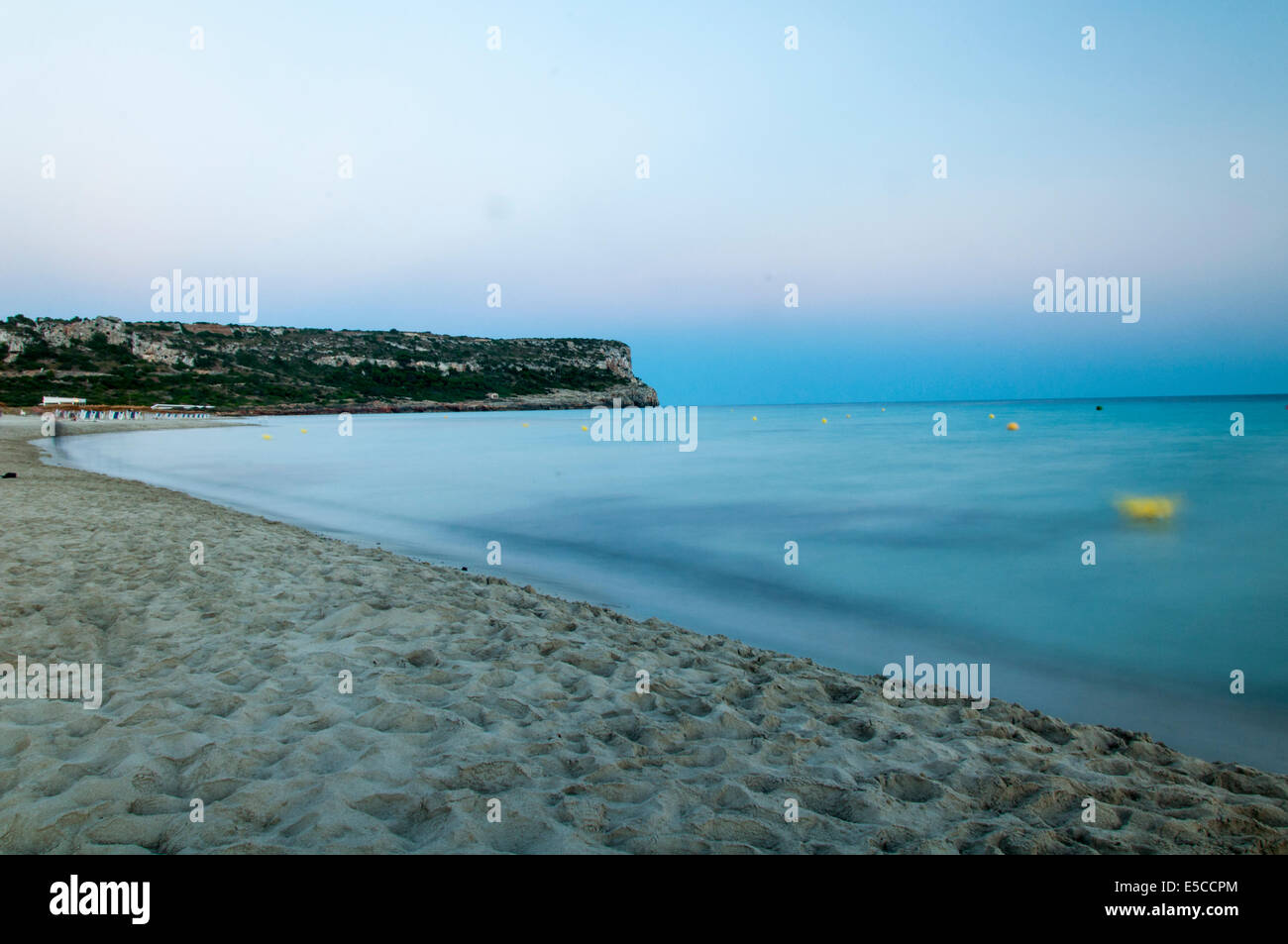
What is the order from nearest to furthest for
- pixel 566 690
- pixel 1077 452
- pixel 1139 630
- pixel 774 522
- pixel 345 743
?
pixel 345 743 < pixel 566 690 < pixel 1139 630 < pixel 774 522 < pixel 1077 452

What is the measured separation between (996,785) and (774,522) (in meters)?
10.3

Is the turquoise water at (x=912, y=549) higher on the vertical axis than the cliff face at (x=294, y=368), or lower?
lower

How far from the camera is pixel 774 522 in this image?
44.3 feet

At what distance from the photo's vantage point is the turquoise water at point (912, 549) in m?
→ 6.06

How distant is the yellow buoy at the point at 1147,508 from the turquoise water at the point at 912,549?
13.7 inches

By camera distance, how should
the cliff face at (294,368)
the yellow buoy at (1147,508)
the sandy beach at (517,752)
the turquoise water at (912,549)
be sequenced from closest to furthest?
the sandy beach at (517,752) → the turquoise water at (912,549) → the yellow buoy at (1147,508) → the cliff face at (294,368)

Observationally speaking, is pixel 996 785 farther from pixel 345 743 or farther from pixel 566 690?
pixel 345 743

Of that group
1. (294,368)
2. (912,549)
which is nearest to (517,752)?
(912,549)

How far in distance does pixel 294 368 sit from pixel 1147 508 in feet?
305

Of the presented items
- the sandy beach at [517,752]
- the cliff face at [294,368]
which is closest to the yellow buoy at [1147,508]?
the sandy beach at [517,752]

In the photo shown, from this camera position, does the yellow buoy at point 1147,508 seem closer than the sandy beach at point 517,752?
No

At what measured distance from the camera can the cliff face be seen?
2768 inches

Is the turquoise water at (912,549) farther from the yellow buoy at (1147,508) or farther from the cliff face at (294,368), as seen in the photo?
the cliff face at (294,368)
